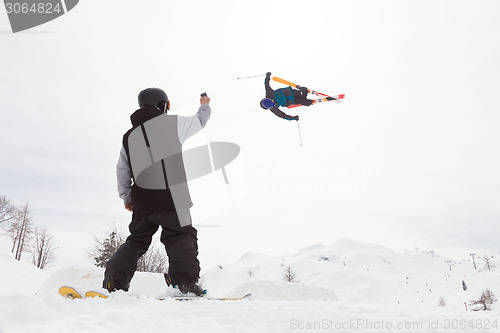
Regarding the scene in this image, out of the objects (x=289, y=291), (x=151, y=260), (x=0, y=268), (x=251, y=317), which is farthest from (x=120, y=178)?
(x=151, y=260)

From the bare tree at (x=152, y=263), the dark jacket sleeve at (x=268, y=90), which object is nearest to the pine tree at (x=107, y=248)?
the bare tree at (x=152, y=263)

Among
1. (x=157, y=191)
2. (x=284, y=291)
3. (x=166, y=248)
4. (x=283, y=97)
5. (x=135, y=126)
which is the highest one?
(x=283, y=97)

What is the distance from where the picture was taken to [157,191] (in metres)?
3.33

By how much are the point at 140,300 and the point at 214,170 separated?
1.80 m

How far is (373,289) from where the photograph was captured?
105 metres

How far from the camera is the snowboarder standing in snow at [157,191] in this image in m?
3.10

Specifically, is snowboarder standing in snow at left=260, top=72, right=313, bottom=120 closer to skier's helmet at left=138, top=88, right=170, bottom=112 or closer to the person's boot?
skier's helmet at left=138, top=88, right=170, bottom=112

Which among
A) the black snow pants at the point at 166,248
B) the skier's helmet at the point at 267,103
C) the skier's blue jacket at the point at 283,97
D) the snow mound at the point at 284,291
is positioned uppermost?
the skier's blue jacket at the point at 283,97

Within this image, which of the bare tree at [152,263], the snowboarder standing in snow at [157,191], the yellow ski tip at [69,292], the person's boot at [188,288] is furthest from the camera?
the bare tree at [152,263]

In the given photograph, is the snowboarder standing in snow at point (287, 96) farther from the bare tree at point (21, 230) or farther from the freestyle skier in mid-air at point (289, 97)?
the bare tree at point (21, 230)

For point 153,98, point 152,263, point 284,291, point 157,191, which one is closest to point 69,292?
point 157,191

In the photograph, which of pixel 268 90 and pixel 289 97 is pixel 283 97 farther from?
pixel 268 90

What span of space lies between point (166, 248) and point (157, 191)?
0.57 m

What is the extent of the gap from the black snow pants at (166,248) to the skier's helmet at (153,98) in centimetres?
127
